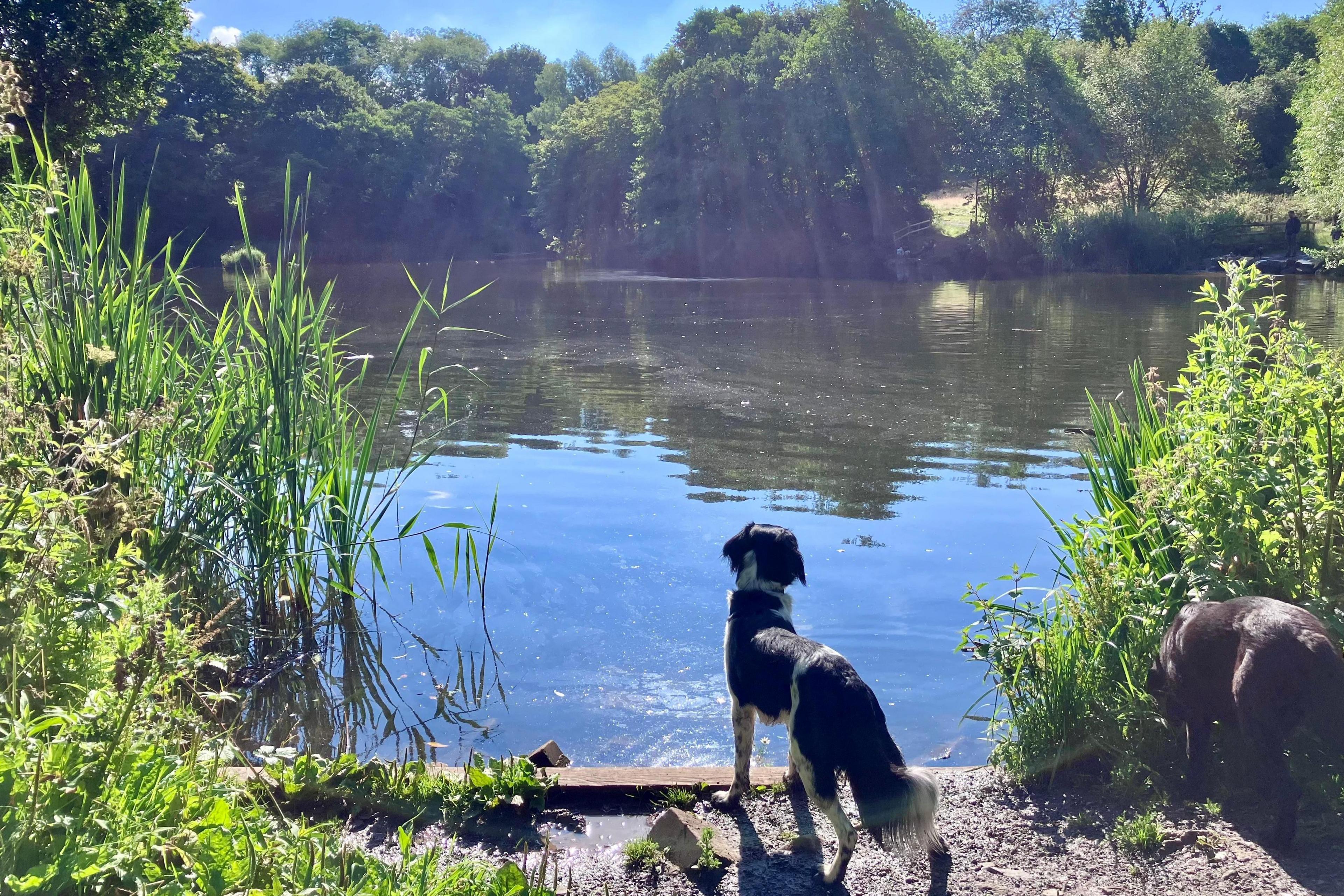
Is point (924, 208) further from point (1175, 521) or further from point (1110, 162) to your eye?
point (1175, 521)

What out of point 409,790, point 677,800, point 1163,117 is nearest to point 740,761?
point 677,800

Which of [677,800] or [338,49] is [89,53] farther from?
[338,49]

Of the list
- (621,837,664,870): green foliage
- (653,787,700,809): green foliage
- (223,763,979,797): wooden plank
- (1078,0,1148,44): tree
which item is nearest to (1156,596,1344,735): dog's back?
(223,763,979,797): wooden plank

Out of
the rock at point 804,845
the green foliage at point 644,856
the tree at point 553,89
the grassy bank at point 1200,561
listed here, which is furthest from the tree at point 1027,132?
the tree at point 553,89

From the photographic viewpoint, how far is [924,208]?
5084cm

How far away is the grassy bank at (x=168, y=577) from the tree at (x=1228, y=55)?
7700 centimetres

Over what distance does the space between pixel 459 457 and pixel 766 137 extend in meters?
41.1

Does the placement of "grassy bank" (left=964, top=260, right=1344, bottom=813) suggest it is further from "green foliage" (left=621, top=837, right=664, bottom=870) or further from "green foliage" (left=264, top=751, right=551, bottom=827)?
"green foliage" (left=264, top=751, right=551, bottom=827)

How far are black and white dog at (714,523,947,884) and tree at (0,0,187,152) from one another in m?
19.0

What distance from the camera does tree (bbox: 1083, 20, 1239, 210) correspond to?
151ft

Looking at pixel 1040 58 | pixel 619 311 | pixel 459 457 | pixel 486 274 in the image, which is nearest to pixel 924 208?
pixel 1040 58

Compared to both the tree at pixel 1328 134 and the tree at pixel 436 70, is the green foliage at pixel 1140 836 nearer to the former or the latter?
the tree at pixel 1328 134

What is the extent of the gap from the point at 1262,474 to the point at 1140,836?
4.71 feet

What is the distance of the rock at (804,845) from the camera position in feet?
12.1
